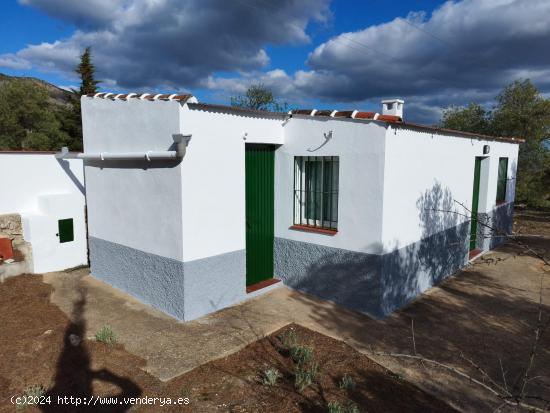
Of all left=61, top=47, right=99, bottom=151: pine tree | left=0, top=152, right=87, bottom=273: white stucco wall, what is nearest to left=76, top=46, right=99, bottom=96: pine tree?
left=61, top=47, right=99, bottom=151: pine tree

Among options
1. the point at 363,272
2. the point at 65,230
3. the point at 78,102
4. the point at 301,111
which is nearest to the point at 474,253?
the point at 363,272

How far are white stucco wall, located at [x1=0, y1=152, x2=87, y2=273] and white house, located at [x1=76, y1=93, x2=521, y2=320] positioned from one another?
111 cm

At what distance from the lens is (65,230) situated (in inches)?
364

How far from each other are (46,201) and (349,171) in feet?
22.6

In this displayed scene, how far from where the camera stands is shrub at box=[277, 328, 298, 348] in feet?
19.1

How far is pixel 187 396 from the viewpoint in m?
4.60

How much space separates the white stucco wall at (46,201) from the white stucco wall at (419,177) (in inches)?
286

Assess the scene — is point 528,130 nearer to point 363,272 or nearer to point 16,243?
point 363,272

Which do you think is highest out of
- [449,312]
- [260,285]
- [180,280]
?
[180,280]

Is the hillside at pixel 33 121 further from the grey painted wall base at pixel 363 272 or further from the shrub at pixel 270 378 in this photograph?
the shrub at pixel 270 378

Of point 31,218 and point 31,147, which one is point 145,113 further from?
point 31,147

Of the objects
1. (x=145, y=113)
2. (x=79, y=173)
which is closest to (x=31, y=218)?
(x=79, y=173)

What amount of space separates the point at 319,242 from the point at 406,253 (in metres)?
1.71

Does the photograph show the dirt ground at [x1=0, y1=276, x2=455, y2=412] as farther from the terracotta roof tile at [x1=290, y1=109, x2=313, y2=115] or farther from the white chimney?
the white chimney
